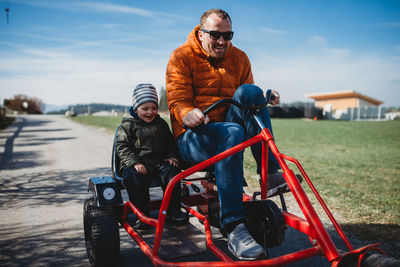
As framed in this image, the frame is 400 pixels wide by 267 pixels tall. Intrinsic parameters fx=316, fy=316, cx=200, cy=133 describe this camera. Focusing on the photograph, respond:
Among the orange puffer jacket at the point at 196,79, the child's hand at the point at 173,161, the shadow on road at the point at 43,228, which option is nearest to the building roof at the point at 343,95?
the shadow on road at the point at 43,228

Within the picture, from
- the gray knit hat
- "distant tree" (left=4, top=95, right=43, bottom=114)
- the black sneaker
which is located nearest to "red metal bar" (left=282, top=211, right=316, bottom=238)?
the black sneaker

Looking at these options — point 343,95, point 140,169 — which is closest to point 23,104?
point 343,95

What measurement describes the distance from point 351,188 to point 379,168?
2.28 m

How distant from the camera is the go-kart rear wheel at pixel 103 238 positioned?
7.77ft

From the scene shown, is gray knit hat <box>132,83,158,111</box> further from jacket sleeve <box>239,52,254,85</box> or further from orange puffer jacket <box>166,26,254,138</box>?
jacket sleeve <box>239,52,254,85</box>

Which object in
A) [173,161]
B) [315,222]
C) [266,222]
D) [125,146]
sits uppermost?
[125,146]

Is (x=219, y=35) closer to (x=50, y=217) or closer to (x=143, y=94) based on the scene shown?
(x=143, y=94)

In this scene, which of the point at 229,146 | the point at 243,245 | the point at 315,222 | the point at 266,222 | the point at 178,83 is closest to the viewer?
the point at 315,222

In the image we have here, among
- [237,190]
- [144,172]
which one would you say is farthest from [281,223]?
[144,172]

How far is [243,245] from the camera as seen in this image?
1.91m

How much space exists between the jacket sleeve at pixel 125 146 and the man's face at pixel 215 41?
101cm

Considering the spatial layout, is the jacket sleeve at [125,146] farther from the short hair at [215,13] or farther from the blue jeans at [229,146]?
the short hair at [215,13]

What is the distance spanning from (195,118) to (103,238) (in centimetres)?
114

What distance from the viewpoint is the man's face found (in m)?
2.52
